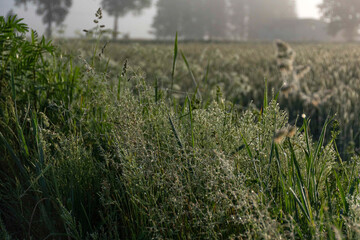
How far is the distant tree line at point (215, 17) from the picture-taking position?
201ft

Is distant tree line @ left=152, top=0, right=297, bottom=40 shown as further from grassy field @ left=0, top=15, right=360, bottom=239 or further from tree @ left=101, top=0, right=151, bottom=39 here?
grassy field @ left=0, top=15, right=360, bottom=239

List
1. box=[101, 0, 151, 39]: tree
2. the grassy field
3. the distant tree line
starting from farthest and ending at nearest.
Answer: the distant tree line
box=[101, 0, 151, 39]: tree
the grassy field

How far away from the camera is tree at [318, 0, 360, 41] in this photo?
45.2 metres

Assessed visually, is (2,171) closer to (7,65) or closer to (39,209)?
(39,209)

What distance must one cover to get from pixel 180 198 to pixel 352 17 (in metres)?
50.6

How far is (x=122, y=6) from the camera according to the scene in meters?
44.4

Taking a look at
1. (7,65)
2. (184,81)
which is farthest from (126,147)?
(184,81)

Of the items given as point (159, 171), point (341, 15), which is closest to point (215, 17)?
point (341, 15)

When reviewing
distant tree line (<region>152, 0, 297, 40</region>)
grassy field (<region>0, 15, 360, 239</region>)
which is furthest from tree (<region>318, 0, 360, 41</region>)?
grassy field (<region>0, 15, 360, 239</region>)

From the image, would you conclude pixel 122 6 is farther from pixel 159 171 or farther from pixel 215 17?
pixel 159 171

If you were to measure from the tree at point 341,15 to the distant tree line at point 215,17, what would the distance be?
61.0 feet

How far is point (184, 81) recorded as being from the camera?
6340mm

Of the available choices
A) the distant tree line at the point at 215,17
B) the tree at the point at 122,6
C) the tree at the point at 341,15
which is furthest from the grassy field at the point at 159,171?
the distant tree line at the point at 215,17

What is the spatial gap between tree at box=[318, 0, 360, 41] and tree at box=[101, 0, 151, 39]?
68.4ft
